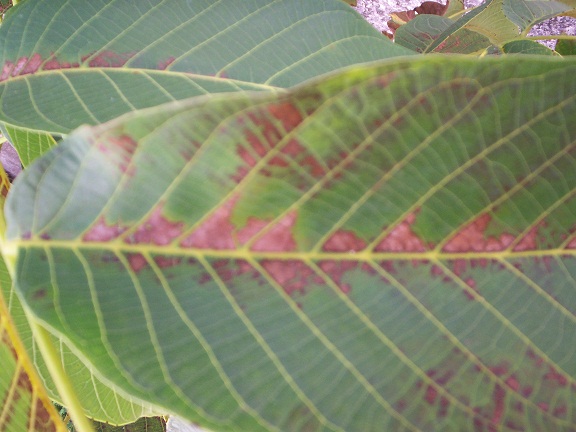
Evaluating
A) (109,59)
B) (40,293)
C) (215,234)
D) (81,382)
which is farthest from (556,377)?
(81,382)

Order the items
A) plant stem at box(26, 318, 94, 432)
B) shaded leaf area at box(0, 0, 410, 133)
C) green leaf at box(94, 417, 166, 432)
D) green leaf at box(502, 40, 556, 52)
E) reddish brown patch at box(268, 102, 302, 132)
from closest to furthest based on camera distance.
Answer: reddish brown patch at box(268, 102, 302, 132)
plant stem at box(26, 318, 94, 432)
shaded leaf area at box(0, 0, 410, 133)
green leaf at box(502, 40, 556, 52)
green leaf at box(94, 417, 166, 432)

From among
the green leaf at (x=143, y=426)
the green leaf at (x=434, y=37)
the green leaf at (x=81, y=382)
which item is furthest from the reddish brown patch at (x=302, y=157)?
the green leaf at (x=143, y=426)

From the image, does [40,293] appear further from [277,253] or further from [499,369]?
[499,369]

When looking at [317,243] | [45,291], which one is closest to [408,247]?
[317,243]

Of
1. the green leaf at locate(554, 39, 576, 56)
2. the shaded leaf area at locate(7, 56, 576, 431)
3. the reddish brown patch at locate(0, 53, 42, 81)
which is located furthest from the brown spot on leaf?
the green leaf at locate(554, 39, 576, 56)

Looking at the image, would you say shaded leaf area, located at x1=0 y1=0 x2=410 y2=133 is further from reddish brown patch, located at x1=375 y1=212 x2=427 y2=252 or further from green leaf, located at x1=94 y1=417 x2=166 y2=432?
green leaf, located at x1=94 y1=417 x2=166 y2=432

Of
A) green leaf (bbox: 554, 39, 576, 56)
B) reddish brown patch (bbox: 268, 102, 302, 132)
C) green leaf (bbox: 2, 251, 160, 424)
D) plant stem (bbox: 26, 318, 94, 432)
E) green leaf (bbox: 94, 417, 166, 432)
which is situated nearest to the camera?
reddish brown patch (bbox: 268, 102, 302, 132)

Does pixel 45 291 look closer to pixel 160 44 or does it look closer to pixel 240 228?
pixel 240 228
